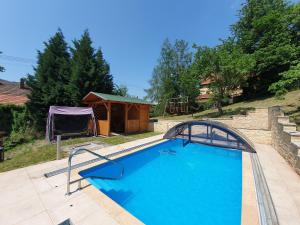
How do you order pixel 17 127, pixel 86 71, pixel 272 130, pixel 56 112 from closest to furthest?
pixel 272 130 < pixel 56 112 < pixel 17 127 < pixel 86 71

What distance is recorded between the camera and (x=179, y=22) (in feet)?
49.9

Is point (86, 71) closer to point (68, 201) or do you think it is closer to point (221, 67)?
point (221, 67)

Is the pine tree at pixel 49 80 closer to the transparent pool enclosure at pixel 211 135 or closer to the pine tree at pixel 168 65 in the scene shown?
the transparent pool enclosure at pixel 211 135

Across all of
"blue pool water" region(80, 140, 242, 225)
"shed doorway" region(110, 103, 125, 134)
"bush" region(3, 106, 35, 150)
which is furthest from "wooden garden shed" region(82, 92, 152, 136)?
"blue pool water" region(80, 140, 242, 225)

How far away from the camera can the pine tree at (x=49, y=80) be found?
38.1ft

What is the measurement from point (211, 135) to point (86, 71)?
12.3m

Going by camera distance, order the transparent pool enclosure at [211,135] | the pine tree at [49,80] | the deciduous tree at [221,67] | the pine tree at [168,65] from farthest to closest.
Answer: the pine tree at [168,65], the deciduous tree at [221,67], the pine tree at [49,80], the transparent pool enclosure at [211,135]

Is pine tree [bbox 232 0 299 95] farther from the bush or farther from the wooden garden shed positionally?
the bush

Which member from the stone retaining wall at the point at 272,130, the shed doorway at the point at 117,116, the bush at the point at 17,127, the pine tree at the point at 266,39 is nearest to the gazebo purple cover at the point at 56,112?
the bush at the point at 17,127

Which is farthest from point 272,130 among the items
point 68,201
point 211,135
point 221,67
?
point 68,201

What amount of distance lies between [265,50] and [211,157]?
48.5 feet

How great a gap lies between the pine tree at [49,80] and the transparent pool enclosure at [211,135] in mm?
9685

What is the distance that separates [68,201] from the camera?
10.3 ft

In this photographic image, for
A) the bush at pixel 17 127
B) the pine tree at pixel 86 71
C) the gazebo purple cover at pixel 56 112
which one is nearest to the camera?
the gazebo purple cover at pixel 56 112
